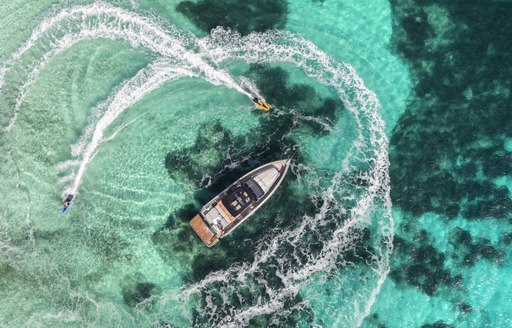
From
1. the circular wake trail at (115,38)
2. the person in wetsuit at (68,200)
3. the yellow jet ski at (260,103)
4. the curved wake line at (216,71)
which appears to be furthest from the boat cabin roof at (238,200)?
the person in wetsuit at (68,200)

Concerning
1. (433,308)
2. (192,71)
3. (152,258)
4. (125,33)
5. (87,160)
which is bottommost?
(433,308)

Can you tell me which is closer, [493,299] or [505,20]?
[493,299]

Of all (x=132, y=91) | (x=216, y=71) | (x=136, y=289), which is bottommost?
(x=136, y=289)

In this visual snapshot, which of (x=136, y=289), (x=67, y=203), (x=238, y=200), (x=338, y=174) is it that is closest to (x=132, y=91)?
(x=67, y=203)

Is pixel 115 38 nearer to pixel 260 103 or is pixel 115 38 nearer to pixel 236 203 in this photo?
pixel 260 103

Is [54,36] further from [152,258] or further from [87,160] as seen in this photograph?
[152,258]

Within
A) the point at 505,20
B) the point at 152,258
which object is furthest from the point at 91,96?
the point at 505,20
